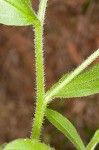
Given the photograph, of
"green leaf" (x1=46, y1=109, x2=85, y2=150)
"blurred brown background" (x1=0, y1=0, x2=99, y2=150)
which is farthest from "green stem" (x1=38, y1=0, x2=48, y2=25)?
"blurred brown background" (x1=0, y1=0, x2=99, y2=150)

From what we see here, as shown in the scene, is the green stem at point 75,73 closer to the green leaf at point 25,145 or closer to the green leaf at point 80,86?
the green leaf at point 80,86

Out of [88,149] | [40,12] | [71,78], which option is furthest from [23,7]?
[88,149]

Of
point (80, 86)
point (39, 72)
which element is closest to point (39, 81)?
point (39, 72)

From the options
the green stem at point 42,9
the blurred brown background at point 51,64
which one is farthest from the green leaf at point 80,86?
the blurred brown background at point 51,64

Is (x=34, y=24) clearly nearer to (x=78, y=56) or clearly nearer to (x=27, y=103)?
(x=27, y=103)

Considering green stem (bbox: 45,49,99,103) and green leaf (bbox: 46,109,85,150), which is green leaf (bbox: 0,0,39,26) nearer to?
green stem (bbox: 45,49,99,103)

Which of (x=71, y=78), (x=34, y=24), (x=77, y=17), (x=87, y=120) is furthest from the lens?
(x=77, y=17)
